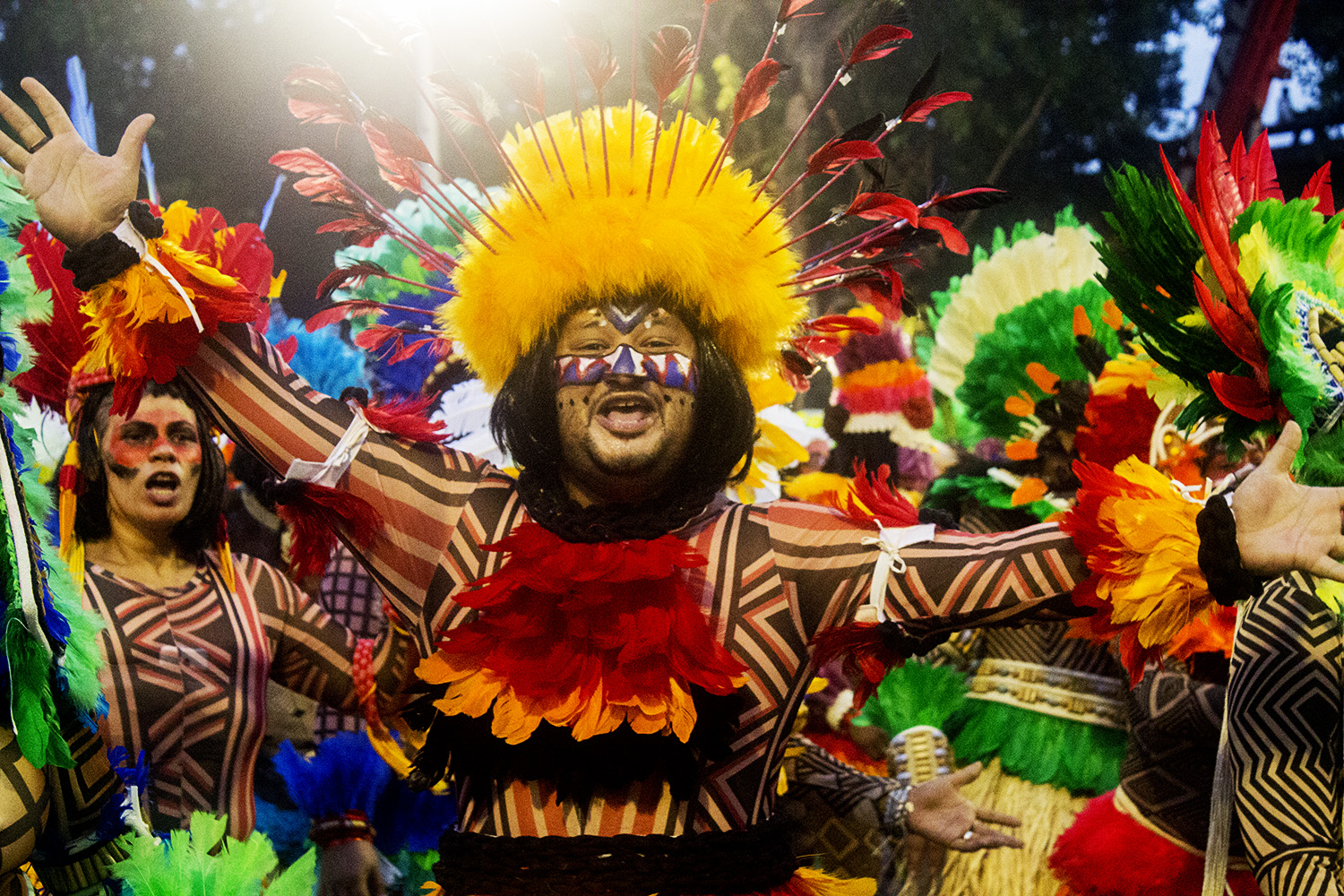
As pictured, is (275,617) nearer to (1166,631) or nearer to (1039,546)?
(1039,546)

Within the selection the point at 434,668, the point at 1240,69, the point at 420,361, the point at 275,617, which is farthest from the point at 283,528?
the point at 1240,69

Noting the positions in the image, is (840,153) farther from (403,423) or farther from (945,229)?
(403,423)

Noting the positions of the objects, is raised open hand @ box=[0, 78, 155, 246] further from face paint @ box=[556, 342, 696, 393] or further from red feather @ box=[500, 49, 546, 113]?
face paint @ box=[556, 342, 696, 393]

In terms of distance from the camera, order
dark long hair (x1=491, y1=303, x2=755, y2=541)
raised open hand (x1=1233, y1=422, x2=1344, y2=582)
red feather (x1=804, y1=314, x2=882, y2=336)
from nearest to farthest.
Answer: raised open hand (x1=1233, y1=422, x2=1344, y2=582), dark long hair (x1=491, y1=303, x2=755, y2=541), red feather (x1=804, y1=314, x2=882, y2=336)

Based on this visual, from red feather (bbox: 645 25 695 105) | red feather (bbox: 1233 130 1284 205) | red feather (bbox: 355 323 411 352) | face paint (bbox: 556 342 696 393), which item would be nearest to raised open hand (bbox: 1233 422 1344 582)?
red feather (bbox: 1233 130 1284 205)

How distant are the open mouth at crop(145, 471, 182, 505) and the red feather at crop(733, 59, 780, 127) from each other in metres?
1.58

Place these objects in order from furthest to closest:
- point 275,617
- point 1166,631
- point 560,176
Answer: point 275,617 < point 560,176 < point 1166,631

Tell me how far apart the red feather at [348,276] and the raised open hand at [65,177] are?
0.36 metres

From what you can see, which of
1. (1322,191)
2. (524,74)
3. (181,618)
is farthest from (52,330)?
(1322,191)

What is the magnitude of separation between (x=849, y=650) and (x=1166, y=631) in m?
0.46

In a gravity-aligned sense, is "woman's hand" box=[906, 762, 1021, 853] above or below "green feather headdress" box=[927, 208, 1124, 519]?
below

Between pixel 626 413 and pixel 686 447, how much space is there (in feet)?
0.40

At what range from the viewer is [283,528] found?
3859 millimetres

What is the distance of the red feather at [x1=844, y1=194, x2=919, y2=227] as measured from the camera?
1.88 meters
